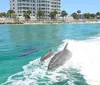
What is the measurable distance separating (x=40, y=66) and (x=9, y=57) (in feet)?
18.8

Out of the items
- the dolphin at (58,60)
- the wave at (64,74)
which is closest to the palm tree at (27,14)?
the dolphin at (58,60)

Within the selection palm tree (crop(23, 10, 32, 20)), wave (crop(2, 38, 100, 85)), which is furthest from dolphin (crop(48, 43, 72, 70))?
palm tree (crop(23, 10, 32, 20))

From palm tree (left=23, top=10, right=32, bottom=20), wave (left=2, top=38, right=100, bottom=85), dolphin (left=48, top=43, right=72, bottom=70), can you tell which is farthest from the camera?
palm tree (left=23, top=10, right=32, bottom=20)

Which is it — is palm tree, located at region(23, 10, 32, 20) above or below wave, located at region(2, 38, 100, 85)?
above

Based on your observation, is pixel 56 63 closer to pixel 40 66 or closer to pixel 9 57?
pixel 40 66

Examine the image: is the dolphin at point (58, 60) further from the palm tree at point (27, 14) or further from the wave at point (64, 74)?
the palm tree at point (27, 14)

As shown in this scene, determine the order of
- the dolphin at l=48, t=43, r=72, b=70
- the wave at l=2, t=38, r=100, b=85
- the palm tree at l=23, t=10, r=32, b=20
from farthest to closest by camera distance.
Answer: the palm tree at l=23, t=10, r=32, b=20
the dolphin at l=48, t=43, r=72, b=70
the wave at l=2, t=38, r=100, b=85

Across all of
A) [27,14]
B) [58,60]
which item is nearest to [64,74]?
[58,60]

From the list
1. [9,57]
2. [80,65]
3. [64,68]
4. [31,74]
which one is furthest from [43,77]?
[9,57]

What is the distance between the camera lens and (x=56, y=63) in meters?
15.2

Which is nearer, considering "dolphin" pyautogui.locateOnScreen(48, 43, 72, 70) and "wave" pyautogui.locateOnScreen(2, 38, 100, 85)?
"wave" pyautogui.locateOnScreen(2, 38, 100, 85)

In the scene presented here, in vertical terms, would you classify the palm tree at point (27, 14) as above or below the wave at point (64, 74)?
above

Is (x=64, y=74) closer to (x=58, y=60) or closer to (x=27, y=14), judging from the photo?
(x=58, y=60)

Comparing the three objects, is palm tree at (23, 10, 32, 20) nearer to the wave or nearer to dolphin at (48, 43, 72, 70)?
dolphin at (48, 43, 72, 70)
